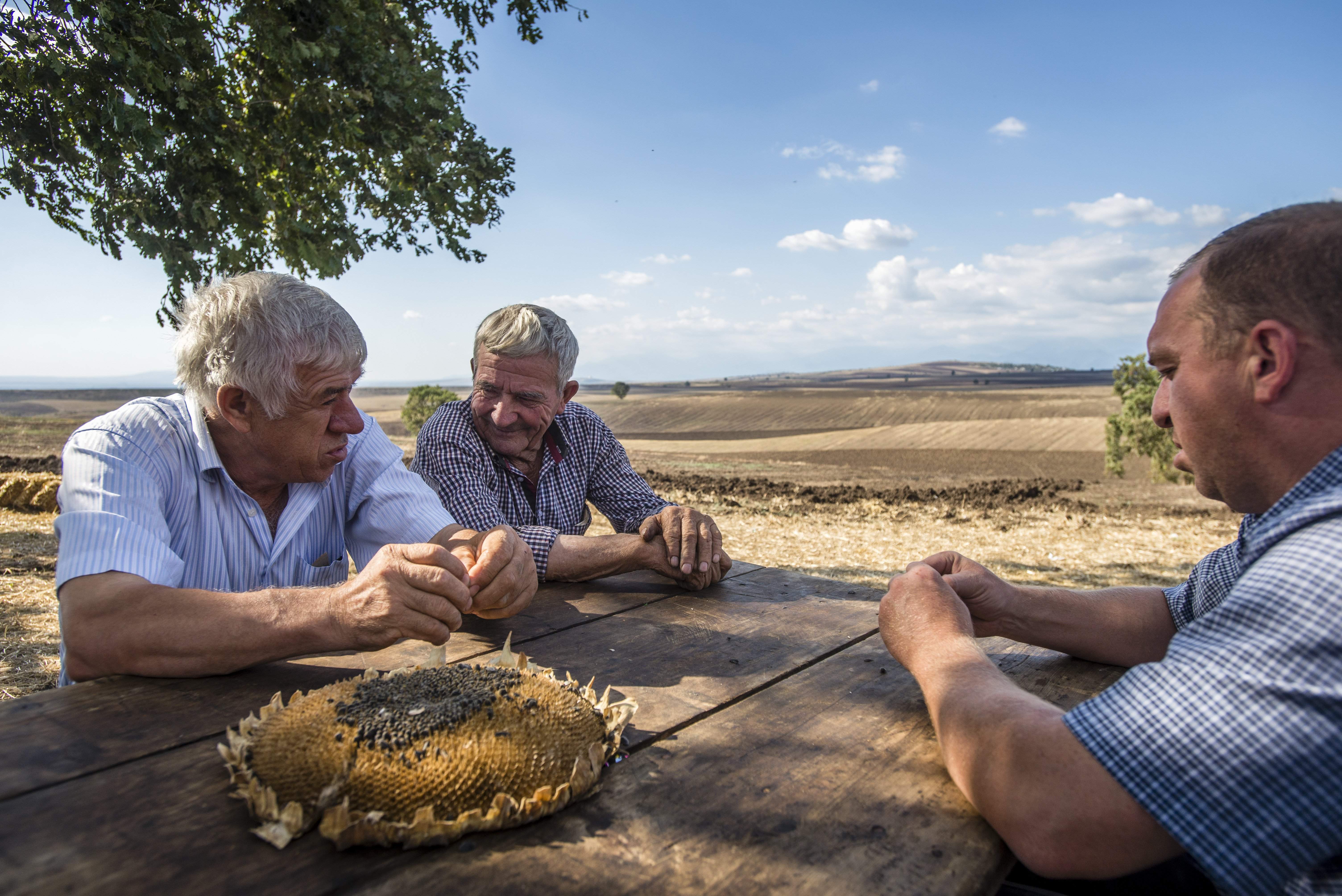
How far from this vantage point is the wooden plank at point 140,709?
55.0 inches

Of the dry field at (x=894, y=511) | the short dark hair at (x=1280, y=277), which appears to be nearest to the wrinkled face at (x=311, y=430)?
the short dark hair at (x=1280, y=277)

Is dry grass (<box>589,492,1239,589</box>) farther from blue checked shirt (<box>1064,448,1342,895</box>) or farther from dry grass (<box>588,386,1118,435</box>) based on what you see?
dry grass (<box>588,386,1118,435</box>)

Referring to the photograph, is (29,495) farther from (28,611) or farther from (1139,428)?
(1139,428)

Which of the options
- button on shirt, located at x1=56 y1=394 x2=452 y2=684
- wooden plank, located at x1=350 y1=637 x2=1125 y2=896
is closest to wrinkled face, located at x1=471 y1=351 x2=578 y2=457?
button on shirt, located at x1=56 y1=394 x2=452 y2=684

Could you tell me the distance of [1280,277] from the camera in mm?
1298

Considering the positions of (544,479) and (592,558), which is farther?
(544,479)

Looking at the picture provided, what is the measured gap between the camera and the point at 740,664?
1994 millimetres

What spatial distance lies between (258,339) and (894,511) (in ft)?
38.0

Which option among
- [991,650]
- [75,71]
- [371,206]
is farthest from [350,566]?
[371,206]

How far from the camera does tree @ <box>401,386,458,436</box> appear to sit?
25.0 m

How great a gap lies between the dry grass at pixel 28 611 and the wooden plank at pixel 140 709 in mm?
1170

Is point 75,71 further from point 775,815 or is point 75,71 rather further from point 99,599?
point 775,815

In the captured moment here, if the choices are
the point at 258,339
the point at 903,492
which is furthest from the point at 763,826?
the point at 903,492

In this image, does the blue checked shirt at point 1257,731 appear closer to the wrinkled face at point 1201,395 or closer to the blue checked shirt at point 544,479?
the wrinkled face at point 1201,395
